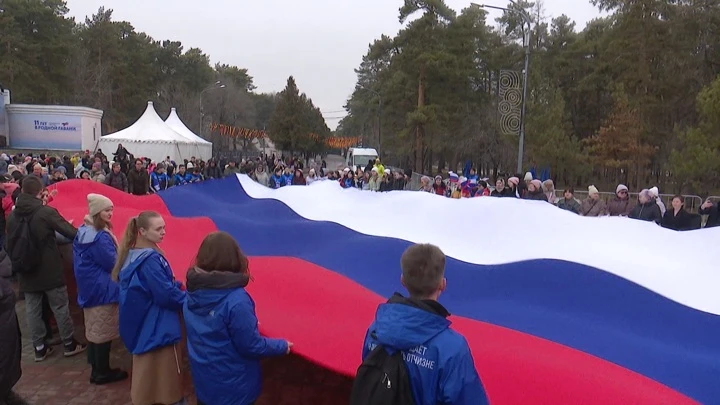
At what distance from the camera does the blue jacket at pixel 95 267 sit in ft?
12.7

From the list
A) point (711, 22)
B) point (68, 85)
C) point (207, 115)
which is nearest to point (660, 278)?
point (711, 22)

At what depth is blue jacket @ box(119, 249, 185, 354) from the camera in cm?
303

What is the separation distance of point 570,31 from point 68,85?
3728 centimetres

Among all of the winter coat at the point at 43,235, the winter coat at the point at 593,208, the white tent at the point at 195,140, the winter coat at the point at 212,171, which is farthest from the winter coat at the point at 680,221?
the white tent at the point at 195,140

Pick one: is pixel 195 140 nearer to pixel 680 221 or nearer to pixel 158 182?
pixel 158 182

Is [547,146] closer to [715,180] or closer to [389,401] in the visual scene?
[715,180]

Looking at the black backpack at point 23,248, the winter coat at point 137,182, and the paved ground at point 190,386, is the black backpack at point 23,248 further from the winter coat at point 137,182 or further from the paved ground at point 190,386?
the winter coat at point 137,182

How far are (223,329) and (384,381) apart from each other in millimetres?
1021

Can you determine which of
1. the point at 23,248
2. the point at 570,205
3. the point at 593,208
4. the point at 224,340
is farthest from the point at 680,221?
the point at 23,248

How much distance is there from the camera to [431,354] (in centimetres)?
178

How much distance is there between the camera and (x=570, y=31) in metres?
34.6

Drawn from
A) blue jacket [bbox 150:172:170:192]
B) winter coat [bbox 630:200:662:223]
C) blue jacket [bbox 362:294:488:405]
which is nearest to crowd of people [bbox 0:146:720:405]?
blue jacket [bbox 362:294:488:405]

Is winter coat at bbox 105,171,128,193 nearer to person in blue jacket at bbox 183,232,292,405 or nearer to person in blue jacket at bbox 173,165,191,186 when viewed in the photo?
person in blue jacket at bbox 173,165,191,186

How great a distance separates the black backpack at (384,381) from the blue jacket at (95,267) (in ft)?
8.70
